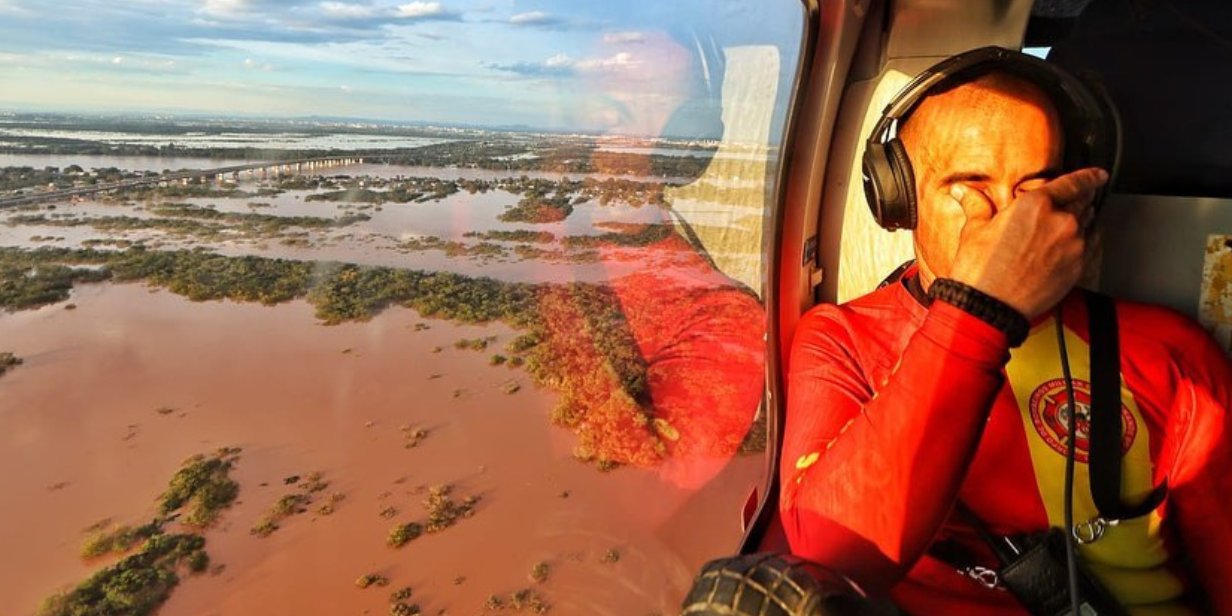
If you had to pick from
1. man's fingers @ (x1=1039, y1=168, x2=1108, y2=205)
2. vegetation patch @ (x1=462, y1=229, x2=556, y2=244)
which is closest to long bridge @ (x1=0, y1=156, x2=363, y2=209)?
vegetation patch @ (x1=462, y1=229, x2=556, y2=244)

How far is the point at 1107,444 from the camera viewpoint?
90 centimetres

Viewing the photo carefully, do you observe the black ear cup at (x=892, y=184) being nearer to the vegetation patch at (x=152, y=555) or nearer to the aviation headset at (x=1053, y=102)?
the aviation headset at (x=1053, y=102)

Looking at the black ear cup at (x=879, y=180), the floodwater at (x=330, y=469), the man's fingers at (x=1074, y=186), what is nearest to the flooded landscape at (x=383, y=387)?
the floodwater at (x=330, y=469)

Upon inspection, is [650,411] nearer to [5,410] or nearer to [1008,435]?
[5,410]

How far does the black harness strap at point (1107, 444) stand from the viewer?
90 centimetres

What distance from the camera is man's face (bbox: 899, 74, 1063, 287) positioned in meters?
0.91

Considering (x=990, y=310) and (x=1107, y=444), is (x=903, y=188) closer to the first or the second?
(x=990, y=310)

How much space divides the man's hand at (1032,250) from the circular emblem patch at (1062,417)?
10.5 inches

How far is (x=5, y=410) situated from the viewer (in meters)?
2.36

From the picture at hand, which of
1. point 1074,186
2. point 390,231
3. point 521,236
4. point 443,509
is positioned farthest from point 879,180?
point 521,236

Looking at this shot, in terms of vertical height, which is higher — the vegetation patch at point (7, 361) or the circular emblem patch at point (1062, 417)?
the circular emblem patch at point (1062, 417)

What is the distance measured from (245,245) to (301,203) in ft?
1.30

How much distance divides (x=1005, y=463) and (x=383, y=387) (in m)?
3.96

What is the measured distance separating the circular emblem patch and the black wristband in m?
0.32
